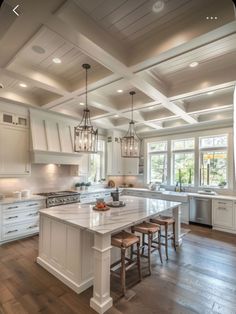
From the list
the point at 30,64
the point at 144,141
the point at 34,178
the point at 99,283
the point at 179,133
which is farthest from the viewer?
the point at 144,141

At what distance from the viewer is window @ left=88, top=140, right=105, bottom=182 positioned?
6.67 metres

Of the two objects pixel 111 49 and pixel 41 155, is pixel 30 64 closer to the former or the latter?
pixel 111 49

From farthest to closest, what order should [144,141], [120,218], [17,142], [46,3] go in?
[144,141] < [17,142] < [120,218] < [46,3]

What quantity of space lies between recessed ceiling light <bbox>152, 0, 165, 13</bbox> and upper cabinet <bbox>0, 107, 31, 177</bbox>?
149 inches

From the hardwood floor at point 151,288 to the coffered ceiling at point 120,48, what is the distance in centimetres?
302

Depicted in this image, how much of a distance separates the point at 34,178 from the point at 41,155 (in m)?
0.78

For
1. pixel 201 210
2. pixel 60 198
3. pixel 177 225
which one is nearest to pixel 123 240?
pixel 177 225

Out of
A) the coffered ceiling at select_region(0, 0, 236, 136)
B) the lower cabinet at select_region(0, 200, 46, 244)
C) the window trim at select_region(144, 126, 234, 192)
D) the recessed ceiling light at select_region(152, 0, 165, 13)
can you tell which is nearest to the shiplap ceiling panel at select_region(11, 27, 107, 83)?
the coffered ceiling at select_region(0, 0, 236, 136)

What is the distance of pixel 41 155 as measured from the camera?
4.66 m

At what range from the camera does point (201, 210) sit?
534 centimetres

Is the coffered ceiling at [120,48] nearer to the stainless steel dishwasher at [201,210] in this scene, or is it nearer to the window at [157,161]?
the stainless steel dishwasher at [201,210]

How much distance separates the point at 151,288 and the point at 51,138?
3982mm

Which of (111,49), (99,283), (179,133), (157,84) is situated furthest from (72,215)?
(179,133)

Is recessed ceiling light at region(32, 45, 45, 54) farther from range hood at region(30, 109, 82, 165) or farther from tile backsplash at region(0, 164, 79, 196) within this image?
tile backsplash at region(0, 164, 79, 196)
